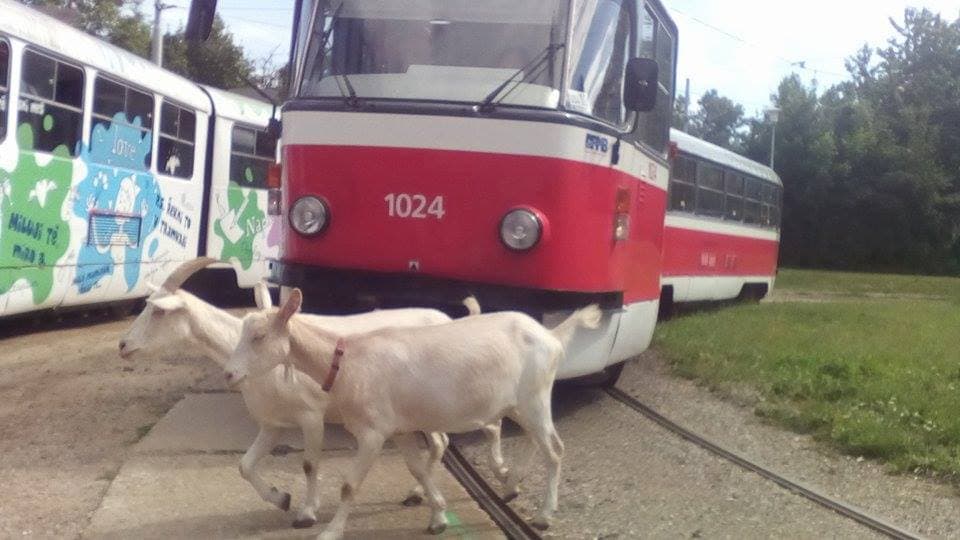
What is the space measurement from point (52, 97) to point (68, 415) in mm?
4932

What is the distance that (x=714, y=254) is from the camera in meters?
19.8

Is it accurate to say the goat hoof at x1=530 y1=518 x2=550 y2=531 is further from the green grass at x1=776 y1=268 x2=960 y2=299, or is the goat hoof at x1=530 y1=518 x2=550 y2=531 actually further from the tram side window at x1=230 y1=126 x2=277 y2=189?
the green grass at x1=776 y1=268 x2=960 y2=299

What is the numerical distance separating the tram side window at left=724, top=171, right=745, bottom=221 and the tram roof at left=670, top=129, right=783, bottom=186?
0.18 meters

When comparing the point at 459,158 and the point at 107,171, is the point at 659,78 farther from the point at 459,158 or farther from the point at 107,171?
the point at 107,171

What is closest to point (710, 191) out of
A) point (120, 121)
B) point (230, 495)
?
point (120, 121)

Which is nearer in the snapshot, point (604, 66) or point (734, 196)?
point (604, 66)

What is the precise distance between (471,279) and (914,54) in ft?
209

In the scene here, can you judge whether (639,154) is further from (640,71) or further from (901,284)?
(901,284)

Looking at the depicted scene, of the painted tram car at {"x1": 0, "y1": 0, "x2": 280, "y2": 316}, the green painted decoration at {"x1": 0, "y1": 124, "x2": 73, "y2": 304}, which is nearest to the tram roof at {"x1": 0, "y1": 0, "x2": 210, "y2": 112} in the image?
the painted tram car at {"x1": 0, "y1": 0, "x2": 280, "y2": 316}

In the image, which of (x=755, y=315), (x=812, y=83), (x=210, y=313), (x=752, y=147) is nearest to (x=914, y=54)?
(x=812, y=83)

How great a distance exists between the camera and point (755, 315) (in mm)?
18547

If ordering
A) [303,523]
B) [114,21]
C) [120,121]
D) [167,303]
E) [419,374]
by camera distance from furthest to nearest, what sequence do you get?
[114,21] < [120,121] < [167,303] < [303,523] < [419,374]

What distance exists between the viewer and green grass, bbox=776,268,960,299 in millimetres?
32156

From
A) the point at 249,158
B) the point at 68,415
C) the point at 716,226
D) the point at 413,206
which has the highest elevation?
the point at 249,158
